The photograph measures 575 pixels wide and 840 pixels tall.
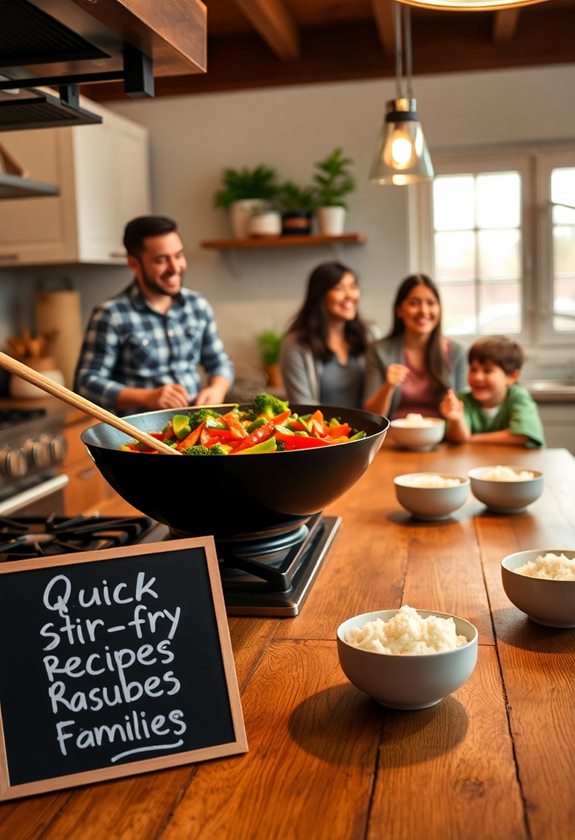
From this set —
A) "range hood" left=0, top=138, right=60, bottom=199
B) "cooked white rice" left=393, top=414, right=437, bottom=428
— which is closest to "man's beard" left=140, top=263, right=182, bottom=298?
"range hood" left=0, top=138, right=60, bottom=199

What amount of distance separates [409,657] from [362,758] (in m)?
0.11

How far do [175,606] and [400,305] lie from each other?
2.58 metres

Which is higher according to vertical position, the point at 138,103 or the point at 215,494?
the point at 138,103

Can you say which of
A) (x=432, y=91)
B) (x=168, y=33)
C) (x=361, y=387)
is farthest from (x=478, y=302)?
(x=168, y=33)

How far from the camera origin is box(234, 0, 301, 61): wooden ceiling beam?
3.86 meters

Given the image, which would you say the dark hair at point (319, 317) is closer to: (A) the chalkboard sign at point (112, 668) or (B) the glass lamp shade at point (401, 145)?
(B) the glass lamp shade at point (401, 145)

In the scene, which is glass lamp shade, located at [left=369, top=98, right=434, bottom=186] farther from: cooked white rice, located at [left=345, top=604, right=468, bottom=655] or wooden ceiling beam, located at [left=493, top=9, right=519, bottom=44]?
wooden ceiling beam, located at [left=493, top=9, right=519, bottom=44]

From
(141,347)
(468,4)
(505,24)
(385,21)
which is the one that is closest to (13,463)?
(141,347)

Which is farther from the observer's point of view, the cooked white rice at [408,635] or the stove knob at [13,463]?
the stove knob at [13,463]

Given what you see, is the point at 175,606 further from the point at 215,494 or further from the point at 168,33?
the point at 168,33

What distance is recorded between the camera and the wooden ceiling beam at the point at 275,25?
3859mm

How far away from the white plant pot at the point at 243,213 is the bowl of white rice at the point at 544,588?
3.76 metres

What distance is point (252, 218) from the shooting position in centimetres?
463

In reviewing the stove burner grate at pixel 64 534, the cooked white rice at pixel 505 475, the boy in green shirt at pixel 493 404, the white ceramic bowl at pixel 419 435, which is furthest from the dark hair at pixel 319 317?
the stove burner grate at pixel 64 534
